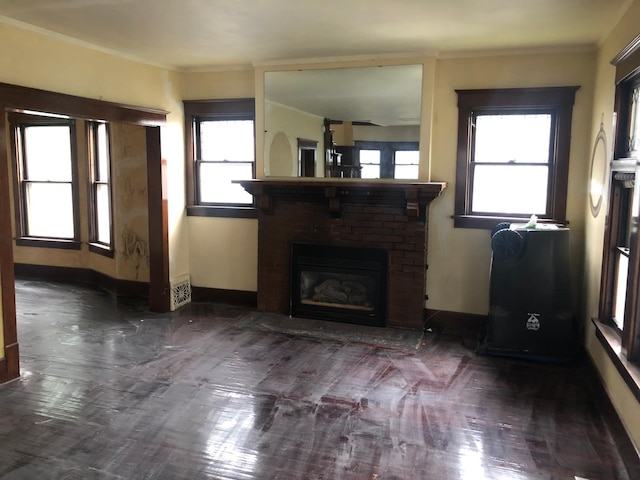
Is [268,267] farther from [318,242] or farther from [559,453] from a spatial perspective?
[559,453]

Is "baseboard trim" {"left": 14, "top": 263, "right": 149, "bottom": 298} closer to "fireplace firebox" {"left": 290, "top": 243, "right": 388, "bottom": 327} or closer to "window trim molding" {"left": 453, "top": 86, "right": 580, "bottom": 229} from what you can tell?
"fireplace firebox" {"left": 290, "top": 243, "right": 388, "bottom": 327}

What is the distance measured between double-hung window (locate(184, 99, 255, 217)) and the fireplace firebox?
33.6 inches

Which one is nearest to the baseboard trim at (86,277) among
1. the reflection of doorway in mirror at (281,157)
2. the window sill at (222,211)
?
the window sill at (222,211)

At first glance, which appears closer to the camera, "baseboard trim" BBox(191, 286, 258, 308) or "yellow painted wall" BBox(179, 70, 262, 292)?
"yellow painted wall" BBox(179, 70, 262, 292)

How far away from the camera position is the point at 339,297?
5.00 m

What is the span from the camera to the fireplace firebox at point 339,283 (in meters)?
4.80

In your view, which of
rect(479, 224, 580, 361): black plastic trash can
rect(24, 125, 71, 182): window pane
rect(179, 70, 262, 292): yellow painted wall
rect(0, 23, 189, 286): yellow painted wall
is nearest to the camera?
rect(0, 23, 189, 286): yellow painted wall

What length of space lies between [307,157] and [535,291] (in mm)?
2397

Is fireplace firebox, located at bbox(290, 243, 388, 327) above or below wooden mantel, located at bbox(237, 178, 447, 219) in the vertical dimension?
below

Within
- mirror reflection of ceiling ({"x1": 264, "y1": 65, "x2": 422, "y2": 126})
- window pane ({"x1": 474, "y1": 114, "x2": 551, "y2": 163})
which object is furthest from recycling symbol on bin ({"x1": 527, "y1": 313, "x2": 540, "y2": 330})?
mirror reflection of ceiling ({"x1": 264, "y1": 65, "x2": 422, "y2": 126})

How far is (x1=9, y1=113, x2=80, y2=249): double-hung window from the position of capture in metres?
6.43

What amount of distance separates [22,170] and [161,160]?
287 centimetres

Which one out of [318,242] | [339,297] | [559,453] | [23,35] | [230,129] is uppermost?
[23,35]

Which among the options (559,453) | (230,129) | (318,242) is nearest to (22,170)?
(230,129)
